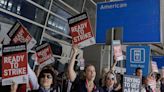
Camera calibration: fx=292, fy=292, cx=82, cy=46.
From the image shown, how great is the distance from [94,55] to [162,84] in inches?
83.1

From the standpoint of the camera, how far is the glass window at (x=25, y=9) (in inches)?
212

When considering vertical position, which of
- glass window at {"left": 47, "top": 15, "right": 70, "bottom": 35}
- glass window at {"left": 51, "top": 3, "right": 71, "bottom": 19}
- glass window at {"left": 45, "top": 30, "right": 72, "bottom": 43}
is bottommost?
glass window at {"left": 45, "top": 30, "right": 72, "bottom": 43}

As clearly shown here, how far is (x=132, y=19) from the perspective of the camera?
21.1 ft

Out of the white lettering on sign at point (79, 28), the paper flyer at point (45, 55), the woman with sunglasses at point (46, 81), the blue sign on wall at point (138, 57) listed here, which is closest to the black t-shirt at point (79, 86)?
the woman with sunglasses at point (46, 81)

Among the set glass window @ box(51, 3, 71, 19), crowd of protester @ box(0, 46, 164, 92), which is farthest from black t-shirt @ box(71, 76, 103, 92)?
glass window @ box(51, 3, 71, 19)

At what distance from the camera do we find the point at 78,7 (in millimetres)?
8266

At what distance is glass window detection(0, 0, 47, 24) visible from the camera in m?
5.39

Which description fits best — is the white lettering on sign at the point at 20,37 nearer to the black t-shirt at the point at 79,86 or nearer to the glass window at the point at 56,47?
the black t-shirt at the point at 79,86

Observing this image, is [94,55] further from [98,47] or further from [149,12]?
[149,12]

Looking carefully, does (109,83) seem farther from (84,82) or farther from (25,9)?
(25,9)

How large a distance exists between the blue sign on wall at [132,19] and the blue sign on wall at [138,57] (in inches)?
11.3

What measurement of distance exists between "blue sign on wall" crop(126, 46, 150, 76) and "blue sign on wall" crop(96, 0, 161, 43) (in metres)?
0.29

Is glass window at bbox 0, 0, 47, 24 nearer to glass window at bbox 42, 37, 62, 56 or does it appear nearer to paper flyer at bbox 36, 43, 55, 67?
glass window at bbox 42, 37, 62, 56

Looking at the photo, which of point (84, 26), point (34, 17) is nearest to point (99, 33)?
point (34, 17)
